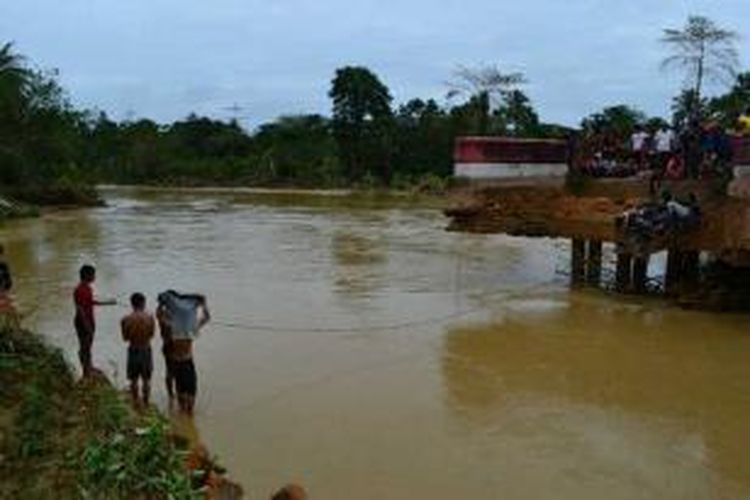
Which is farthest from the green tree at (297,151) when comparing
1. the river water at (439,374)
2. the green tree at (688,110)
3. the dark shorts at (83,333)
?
the dark shorts at (83,333)

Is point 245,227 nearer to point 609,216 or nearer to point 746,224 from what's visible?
point 609,216

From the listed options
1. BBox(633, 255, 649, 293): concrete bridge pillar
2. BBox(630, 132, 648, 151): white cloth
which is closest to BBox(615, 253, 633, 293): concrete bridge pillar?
BBox(633, 255, 649, 293): concrete bridge pillar

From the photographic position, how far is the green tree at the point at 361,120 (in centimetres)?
8462

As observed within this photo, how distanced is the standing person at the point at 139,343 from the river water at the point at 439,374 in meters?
0.76

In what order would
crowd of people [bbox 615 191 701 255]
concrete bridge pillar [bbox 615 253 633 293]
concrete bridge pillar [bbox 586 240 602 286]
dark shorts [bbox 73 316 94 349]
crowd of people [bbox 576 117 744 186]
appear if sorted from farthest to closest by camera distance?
concrete bridge pillar [bbox 586 240 602 286] < concrete bridge pillar [bbox 615 253 633 293] < crowd of people [bbox 576 117 744 186] < crowd of people [bbox 615 191 701 255] < dark shorts [bbox 73 316 94 349]

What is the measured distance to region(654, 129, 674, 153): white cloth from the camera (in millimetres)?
20672

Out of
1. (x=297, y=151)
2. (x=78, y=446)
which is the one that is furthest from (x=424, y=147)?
(x=78, y=446)

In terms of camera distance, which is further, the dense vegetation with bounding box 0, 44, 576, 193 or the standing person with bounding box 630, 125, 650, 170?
the dense vegetation with bounding box 0, 44, 576, 193

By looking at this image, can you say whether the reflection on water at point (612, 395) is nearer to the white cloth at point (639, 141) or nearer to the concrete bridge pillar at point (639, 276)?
the concrete bridge pillar at point (639, 276)

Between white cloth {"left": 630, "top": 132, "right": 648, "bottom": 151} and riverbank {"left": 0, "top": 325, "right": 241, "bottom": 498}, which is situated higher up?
white cloth {"left": 630, "top": 132, "right": 648, "bottom": 151}

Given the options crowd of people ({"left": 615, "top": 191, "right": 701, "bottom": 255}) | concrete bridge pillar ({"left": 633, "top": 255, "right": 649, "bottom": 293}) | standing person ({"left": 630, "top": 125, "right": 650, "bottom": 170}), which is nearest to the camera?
crowd of people ({"left": 615, "top": 191, "right": 701, "bottom": 255})

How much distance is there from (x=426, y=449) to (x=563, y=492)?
1.75 meters

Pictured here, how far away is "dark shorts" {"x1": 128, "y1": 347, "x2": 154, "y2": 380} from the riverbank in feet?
6.77

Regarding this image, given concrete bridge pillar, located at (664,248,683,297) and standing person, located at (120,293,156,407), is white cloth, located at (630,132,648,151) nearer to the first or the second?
concrete bridge pillar, located at (664,248,683,297)
